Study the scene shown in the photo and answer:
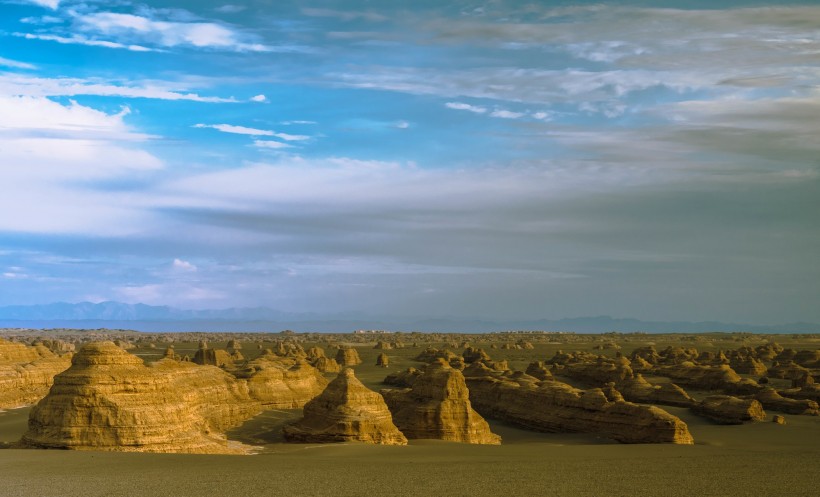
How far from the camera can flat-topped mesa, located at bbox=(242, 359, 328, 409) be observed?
162 ft

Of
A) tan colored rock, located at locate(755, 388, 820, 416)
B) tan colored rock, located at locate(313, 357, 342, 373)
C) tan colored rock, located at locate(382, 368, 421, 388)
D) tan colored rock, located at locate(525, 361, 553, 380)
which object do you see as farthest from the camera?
tan colored rock, located at locate(313, 357, 342, 373)

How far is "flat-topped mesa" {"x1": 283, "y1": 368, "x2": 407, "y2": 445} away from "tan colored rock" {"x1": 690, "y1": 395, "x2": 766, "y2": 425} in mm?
25579

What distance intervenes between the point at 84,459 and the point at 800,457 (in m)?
25.2

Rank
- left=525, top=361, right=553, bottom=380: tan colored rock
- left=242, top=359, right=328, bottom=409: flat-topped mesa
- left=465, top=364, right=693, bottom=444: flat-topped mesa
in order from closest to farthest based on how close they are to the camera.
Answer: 1. left=465, top=364, right=693, bottom=444: flat-topped mesa
2. left=242, top=359, right=328, bottom=409: flat-topped mesa
3. left=525, top=361, right=553, bottom=380: tan colored rock

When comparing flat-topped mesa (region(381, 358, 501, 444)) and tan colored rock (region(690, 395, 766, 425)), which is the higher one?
flat-topped mesa (region(381, 358, 501, 444))

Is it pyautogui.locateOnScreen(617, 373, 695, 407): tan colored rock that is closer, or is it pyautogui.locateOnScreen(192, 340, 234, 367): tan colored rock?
pyautogui.locateOnScreen(617, 373, 695, 407): tan colored rock

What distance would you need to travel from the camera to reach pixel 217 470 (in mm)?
23844

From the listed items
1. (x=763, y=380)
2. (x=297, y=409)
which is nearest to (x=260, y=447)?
(x=297, y=409)

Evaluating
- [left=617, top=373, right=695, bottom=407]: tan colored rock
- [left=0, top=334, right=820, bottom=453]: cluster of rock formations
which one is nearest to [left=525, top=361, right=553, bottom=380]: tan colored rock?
[left=0, top=334, right=820, bottom=453]: cluster of rock formations

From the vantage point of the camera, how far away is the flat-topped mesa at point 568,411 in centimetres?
3894

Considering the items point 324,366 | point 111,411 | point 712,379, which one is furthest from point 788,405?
point 111,411

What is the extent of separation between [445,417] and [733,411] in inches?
891

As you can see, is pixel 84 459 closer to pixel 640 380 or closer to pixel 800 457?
pixel 800 457

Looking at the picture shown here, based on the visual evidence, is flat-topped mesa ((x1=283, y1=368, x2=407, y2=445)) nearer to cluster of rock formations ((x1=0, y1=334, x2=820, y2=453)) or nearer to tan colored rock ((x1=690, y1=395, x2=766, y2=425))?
cluster of rock formations ((x1=0, y1=334, x2=820, y2=453))
